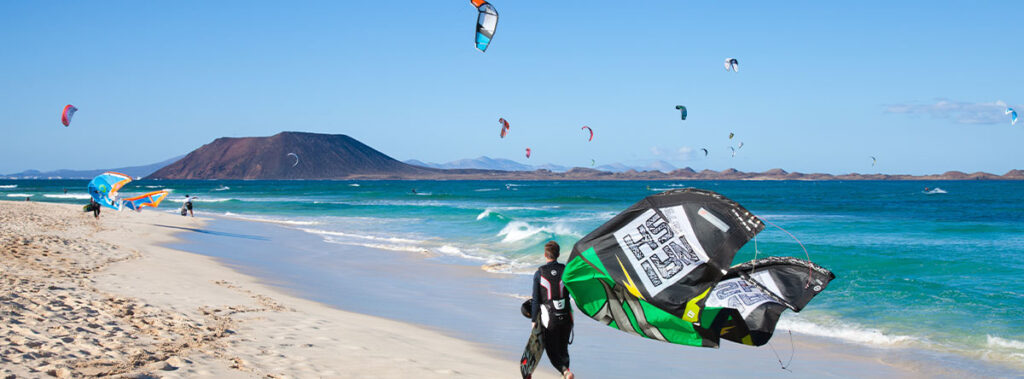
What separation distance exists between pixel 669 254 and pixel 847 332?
19.4 ft

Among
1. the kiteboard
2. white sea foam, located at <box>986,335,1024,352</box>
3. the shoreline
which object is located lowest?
white sea foam, located at <box>986,335,1024,352</box>

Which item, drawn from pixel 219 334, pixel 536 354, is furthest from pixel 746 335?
pixel 219 334

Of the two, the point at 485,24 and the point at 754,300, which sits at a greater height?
the point at 485,24

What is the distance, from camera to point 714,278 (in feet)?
12.2

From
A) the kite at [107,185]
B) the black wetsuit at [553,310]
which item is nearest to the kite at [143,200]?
the kite at [107,185]

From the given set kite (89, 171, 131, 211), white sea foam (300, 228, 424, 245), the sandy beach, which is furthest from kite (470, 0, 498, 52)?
kite (89, 171, 131, 211)

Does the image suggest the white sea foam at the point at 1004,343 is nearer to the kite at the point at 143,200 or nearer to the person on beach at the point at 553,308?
the person on beach at the point at 553,308

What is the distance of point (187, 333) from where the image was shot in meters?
6.02

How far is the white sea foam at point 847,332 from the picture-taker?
26.6ft

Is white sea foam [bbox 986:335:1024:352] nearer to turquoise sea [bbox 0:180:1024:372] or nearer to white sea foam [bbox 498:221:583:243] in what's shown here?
turquoise sea [bbox 0:180:1024:372]

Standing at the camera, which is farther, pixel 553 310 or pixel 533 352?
pixel 533 352

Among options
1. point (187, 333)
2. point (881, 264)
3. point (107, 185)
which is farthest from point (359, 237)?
point (187, 333)

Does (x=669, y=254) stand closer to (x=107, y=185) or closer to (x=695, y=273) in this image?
(x=695, y=273)

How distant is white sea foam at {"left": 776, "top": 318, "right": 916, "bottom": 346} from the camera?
26.6ft
